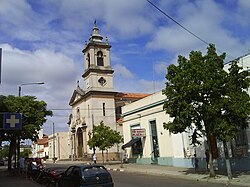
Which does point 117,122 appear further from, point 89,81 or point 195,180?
point 195,180

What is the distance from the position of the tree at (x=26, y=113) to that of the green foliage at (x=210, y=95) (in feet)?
44.9

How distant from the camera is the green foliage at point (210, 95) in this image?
17578 mm

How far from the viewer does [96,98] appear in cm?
5694

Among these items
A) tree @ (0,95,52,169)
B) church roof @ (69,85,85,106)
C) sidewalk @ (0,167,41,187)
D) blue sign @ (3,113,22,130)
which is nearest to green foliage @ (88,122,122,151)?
tree @ (0,95,52,169)

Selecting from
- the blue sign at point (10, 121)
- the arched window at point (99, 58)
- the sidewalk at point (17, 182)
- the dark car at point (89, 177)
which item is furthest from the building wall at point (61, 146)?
the dark car at point (89, 177)

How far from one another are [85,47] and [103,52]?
12.4 feet

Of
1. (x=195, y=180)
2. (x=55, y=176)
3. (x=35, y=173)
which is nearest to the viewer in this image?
(x=55, y=176)

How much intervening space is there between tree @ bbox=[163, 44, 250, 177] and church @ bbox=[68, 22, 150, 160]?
3639 cm

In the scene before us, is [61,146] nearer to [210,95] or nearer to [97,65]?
[97,65]

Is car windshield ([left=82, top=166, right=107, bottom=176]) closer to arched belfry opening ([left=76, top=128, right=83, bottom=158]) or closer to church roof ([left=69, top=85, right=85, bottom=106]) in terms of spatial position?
church roof ([left=69, top=85, right=85, bottom=106])

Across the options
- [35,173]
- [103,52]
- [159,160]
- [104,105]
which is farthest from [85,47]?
[35,173]

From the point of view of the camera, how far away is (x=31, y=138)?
2877 centimetres

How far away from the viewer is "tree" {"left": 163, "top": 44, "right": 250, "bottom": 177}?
57.7 feet

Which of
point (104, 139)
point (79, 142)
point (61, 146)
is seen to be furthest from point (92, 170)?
point (61, 146)
